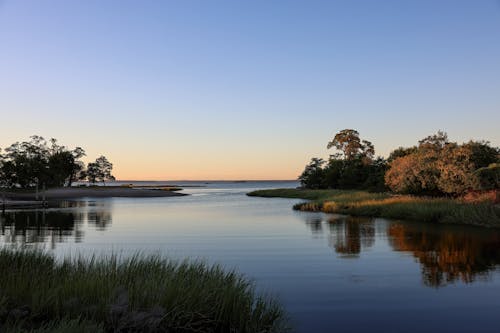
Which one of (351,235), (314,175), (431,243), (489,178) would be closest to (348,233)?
(351,235)

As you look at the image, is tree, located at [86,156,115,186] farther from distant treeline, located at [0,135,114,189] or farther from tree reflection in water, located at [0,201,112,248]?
tree reflection in water, located at [0,201,112,248]

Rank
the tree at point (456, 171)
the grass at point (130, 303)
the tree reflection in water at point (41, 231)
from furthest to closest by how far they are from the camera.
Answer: the tree at point (456, 171) < the tree reflection in water at point (41, 231) < the grass at point (130, 303)

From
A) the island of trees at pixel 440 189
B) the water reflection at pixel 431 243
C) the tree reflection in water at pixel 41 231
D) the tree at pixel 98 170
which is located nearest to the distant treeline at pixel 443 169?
the island of trees at pixel 440 189

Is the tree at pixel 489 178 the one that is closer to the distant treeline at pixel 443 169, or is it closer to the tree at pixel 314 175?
the distant treeline at pixel 443 169

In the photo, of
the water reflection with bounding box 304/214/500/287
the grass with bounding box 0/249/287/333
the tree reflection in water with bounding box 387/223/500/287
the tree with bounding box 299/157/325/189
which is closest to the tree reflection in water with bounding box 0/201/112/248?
the grass with bounding box 0/249/287/333

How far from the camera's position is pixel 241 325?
35.4 ft

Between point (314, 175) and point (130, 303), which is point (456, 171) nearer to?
point (130, 303)

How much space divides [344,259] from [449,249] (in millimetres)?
6778

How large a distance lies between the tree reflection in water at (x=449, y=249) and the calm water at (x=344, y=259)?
52 millimetres

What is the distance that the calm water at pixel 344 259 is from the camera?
13.1 m

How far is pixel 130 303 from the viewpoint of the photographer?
989cm

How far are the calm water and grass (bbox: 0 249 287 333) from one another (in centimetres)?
209

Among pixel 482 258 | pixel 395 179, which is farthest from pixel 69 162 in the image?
pixel 482 258

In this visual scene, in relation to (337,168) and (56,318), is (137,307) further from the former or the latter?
(337,168)
